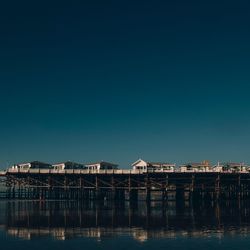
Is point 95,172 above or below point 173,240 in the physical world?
above

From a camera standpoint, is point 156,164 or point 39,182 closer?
point 39,182

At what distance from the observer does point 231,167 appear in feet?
317

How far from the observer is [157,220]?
5359 cm

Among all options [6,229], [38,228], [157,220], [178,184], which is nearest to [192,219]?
[157,220]

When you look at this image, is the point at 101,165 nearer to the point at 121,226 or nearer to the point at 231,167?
the point at 231,167

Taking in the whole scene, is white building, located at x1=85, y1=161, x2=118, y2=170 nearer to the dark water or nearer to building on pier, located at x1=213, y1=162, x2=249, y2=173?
building on pier, located at x1=213, y1=162, x2=249, y2=173

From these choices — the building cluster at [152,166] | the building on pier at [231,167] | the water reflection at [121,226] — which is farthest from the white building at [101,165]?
the water reflection at [121,226]

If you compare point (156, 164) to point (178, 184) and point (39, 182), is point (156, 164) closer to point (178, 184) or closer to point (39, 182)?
point (178, 184)

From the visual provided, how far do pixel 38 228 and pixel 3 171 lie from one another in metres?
57.2

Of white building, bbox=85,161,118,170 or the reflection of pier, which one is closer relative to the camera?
the reflection of pier

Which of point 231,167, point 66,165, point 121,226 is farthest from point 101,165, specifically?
point 121,226

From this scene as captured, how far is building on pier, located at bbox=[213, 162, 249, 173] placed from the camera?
88.9 m

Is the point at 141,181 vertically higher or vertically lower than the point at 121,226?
higher

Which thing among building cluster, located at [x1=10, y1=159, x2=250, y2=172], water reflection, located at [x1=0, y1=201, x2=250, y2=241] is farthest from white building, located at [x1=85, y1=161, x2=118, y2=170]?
water reflection, located at [x1=0, y1=201, x2=250, y2=241]
